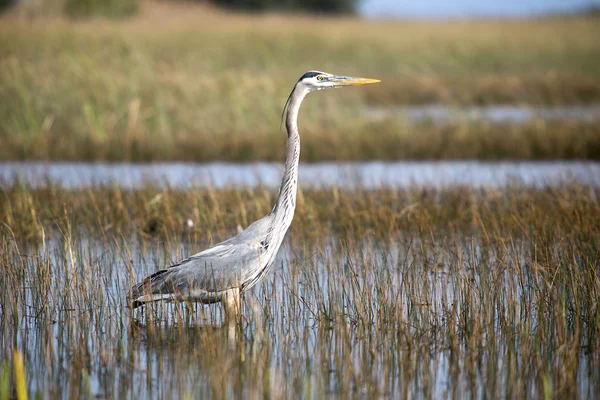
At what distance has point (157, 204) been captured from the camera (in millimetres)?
9156

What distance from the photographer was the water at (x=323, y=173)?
35.8 feet

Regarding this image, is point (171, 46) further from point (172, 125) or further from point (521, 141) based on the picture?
point (521, 141)

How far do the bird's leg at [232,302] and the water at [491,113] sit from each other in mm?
9642

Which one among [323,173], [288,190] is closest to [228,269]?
[288,190]

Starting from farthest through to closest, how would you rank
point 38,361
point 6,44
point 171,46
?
point 171,46, point 6,44, point 38,361

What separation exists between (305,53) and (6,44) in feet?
33.1

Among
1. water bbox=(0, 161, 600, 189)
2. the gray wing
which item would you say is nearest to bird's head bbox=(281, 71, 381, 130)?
the gray wing

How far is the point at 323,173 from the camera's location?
12.7m

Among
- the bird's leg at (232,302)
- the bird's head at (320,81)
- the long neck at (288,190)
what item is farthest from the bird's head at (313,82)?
the bird's leg at (232,302)

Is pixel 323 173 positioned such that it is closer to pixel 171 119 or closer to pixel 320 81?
pixel 171 119

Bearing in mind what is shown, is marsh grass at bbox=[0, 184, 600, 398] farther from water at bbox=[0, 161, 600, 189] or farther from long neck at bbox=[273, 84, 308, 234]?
water at bbox=[0, 161, 600, 189]

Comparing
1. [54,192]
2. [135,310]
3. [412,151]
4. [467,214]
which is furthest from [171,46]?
[135,310]

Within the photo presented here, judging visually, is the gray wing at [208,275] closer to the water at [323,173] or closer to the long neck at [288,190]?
the long neck at [288,190]

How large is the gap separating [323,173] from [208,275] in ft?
22.9
